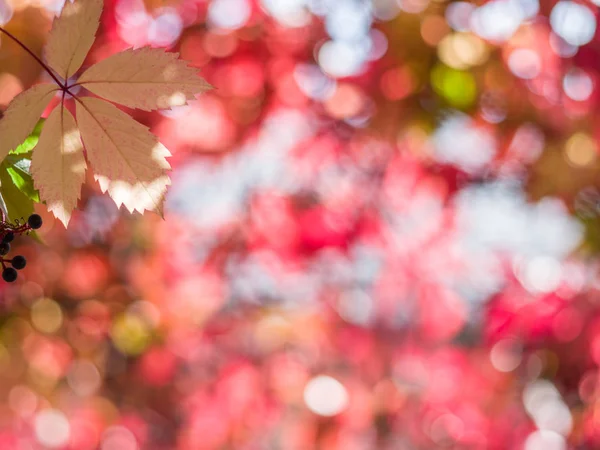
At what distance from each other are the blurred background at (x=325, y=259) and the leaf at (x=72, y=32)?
91 centimetres

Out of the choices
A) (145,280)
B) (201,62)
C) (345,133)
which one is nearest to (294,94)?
(345,133)

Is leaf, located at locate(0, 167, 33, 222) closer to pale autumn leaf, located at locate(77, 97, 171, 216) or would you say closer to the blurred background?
pale autumn leaf, located at locate(77, 97, 171, 216)

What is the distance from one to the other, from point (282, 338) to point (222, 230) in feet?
2.04

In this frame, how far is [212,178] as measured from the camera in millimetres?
2539

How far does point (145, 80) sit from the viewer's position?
1.49 ft

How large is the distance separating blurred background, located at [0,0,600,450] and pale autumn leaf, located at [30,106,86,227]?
0.94 metres

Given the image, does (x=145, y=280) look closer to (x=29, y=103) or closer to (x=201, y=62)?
(x=201, y=62)

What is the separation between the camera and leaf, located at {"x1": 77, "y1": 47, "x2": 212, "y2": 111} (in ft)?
1.48

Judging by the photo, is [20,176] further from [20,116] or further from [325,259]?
[325,259]

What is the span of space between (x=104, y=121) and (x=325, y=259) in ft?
→ 7.50

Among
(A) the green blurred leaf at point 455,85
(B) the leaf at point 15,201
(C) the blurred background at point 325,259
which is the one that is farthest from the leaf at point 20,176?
(A) the green blurred leaf at point 455,85

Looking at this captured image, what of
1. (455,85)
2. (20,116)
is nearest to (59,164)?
(20,116)

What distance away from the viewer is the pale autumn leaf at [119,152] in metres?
0.44

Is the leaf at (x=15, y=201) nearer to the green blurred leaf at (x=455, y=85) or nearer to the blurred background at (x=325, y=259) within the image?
the blurred background at (x=325, y=259)
